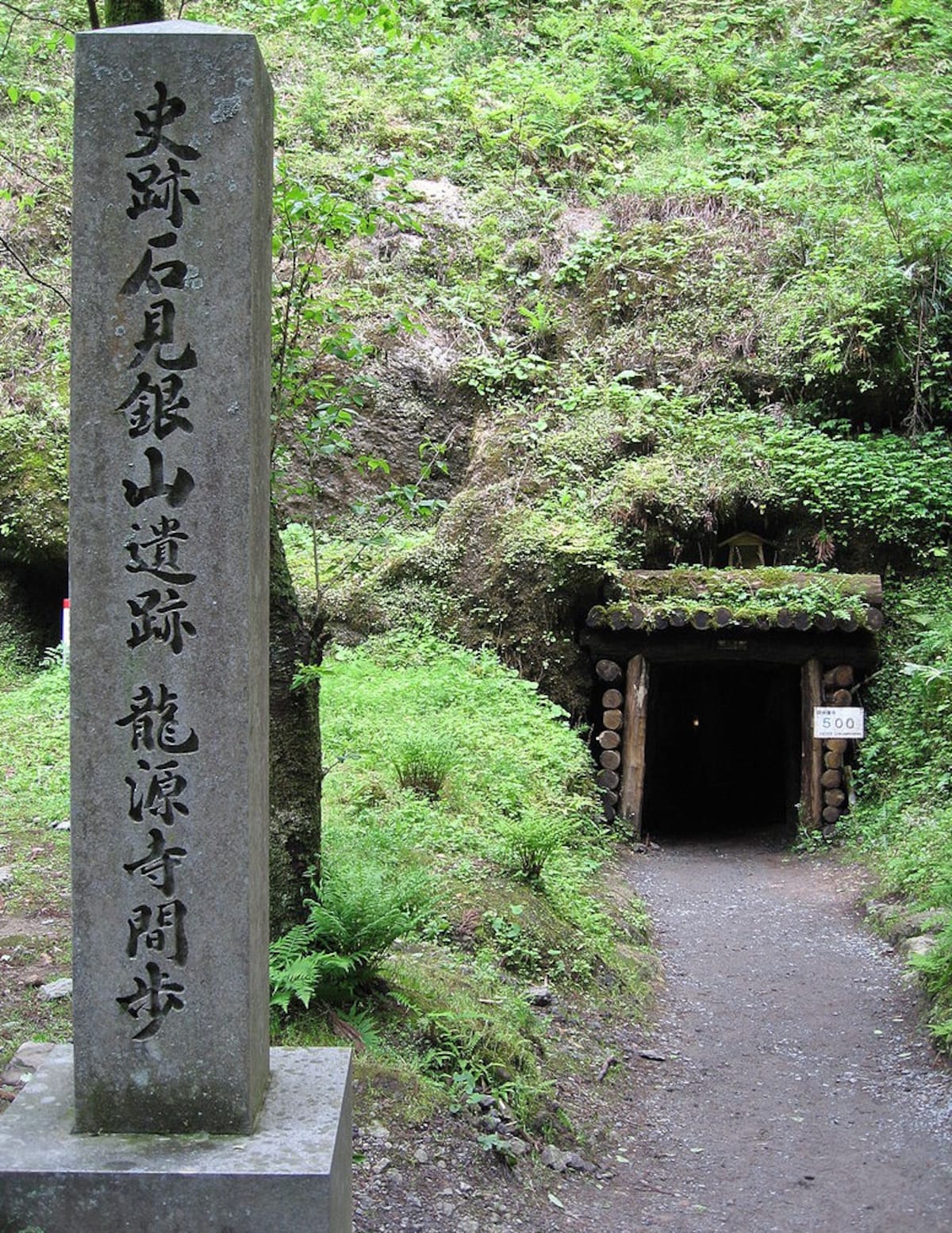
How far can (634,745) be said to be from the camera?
12516 mm

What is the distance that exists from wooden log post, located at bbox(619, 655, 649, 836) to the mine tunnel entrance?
2704 mm

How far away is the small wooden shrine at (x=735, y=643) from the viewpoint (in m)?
11.9

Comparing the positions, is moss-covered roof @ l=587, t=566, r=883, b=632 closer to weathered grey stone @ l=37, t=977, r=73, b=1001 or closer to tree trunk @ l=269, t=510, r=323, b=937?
tree trunk @ l=269, t=510, r=323, b=937

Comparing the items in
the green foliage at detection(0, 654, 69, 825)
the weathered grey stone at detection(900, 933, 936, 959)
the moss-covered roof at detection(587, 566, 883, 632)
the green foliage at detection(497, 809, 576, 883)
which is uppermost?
the moss-covered roof at detection(587, 566, 883, 632)

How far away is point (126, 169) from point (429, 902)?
3924 millimetres

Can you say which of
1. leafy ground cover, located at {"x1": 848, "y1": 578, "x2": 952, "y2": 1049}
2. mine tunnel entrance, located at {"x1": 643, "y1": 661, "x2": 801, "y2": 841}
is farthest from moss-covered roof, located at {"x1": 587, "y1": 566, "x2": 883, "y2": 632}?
mine tunnel entrance, located at {"x1": 643, "y1": 661, "x2": 801, "y2": 841}

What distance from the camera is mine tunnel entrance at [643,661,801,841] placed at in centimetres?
1616

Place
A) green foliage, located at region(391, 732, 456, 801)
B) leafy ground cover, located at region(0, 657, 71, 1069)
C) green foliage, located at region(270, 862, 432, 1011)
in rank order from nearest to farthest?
green foliage, located at region(270, 862, 432, 1011) → leafy ground cover, located at region(0, 657, 71, 1069) → green foliage, located at region(391, 732, 456, 801)

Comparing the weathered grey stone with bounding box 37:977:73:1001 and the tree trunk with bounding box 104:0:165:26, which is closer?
the tree trunk with bounding box 104:0:165:26

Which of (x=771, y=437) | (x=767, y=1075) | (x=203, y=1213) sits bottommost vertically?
(x=767, y=1075)

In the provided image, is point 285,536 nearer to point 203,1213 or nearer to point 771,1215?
point 771,1215

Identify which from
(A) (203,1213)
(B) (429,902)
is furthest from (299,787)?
(A) (203,1213)

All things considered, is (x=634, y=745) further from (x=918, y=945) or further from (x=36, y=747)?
(x=36, y=747)

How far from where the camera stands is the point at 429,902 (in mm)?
5809
